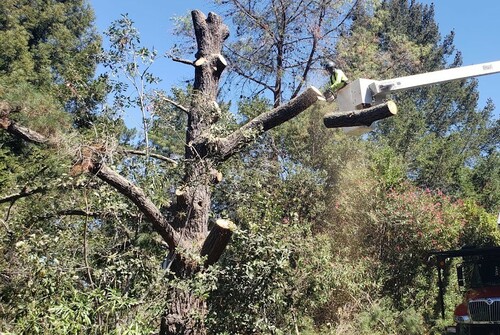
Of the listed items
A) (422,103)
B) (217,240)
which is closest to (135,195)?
(217,240)

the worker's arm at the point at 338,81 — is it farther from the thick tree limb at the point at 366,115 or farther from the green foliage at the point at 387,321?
the green foliage at the point at 387,321

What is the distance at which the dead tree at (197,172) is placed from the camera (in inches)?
264

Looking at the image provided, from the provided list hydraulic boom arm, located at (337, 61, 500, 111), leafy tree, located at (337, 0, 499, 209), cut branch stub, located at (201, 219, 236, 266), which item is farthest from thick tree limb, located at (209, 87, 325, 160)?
leafy tree, located at (337, 0, 499, 209)

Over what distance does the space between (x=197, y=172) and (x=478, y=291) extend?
5.82m

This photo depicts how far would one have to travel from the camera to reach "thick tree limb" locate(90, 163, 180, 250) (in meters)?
6.59

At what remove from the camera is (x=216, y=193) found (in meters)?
8.52

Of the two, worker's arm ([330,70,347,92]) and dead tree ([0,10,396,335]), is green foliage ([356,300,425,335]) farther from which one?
worker's arm ([330,70,347,92])

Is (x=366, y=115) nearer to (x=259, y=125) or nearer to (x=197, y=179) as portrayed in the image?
(x=259, y=125)

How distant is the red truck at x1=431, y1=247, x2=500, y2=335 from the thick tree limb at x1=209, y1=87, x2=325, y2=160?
450cm

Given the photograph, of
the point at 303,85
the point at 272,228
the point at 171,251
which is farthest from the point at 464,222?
the point at 171,251

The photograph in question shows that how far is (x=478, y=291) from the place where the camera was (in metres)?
9.70

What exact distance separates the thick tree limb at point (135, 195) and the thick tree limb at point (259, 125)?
1230 millimetres

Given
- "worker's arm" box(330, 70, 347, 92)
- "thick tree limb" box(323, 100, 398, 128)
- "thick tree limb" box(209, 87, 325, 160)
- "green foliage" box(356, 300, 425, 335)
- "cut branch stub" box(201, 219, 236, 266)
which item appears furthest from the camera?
"green foliage" box(356, 300, 425, 335)

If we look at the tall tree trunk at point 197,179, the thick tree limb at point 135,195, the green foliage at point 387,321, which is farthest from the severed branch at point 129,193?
the green foliage at point 387,321
